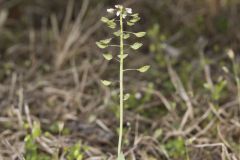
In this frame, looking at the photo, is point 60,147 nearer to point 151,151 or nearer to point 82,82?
point 151,151

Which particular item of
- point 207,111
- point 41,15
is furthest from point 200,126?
point 41,15

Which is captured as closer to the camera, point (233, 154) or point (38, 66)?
point (233, 154)

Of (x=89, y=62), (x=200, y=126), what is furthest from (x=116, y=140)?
(x=89, y=62)

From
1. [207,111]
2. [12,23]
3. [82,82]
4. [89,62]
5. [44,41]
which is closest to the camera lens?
[207,111]

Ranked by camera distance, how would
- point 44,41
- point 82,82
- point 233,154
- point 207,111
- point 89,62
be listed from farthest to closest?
1. point 44,41
2. point 89,62
3. point 82,82
4. point 207,111
5. point 233,154

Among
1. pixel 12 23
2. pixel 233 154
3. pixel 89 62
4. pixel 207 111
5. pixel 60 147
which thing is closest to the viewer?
pixel 233 154

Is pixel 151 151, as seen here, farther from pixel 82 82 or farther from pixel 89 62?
pixel 89 62
